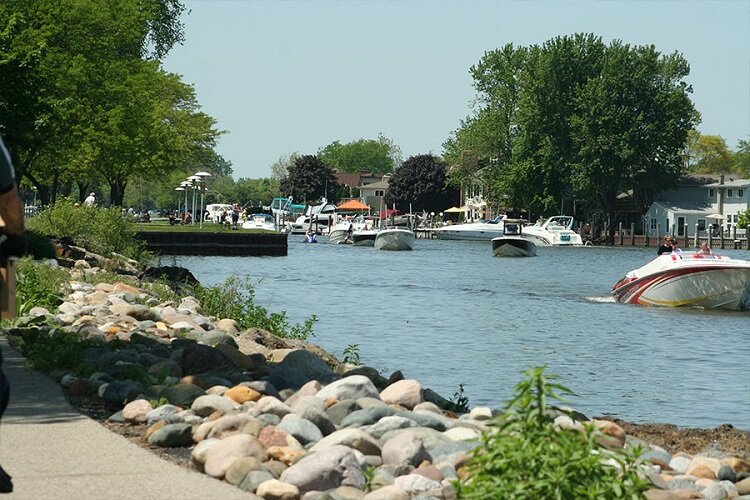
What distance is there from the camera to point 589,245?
126875 millimetres

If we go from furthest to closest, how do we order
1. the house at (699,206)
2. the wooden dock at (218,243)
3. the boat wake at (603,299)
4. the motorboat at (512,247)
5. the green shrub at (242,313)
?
the house at (699,206)
the motorboat at (512,247)
the wooden dock at (218,243)
the boat wake at (603,299)
the green shrub at (242,313)

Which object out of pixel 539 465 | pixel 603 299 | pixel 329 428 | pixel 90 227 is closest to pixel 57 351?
pixel 329 428

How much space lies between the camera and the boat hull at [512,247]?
93.7 meters

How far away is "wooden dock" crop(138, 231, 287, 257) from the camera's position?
7012 cm

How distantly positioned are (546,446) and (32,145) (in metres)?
37.4

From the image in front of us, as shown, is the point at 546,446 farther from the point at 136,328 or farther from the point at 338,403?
the point at 136,328

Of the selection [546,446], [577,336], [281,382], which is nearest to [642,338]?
[577,336]

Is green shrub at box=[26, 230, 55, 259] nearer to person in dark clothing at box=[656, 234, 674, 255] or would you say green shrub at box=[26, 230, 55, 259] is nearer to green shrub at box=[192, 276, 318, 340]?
green shrub at box=[192, 276, 318, 340]

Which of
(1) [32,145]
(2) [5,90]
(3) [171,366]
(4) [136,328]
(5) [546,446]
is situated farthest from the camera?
(1) [32,145]

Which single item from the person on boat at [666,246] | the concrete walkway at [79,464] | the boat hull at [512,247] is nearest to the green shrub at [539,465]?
the concrete walkway at [79,464]

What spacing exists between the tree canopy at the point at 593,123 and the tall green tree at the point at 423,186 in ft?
187

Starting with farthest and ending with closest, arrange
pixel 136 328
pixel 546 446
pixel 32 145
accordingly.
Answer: pixel 32 145
pixel 136 328
pixel 546 446

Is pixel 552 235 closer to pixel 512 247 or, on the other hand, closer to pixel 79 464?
pixel 512 247

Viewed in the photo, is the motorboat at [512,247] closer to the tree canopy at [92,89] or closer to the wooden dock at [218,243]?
the wooden dock at [218,243]
